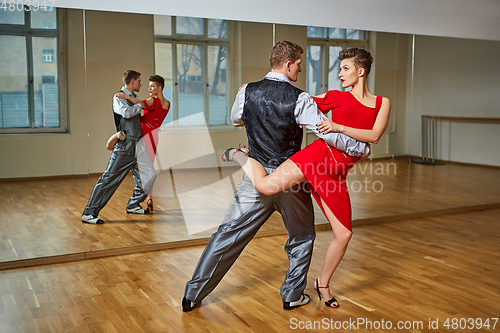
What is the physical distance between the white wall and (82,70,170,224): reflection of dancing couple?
2.78 metres

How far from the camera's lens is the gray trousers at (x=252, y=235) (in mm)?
2750

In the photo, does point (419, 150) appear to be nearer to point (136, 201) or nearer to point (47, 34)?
point (136, 201)

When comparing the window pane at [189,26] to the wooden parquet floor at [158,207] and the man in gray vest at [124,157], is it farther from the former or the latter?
the wooden parquet floor at [158,207]

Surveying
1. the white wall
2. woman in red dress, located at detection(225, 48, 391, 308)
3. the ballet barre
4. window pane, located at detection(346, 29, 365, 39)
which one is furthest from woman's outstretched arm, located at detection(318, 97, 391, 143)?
the ballet barre

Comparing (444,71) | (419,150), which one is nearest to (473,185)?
(419,150)

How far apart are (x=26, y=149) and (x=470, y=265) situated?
354 cm

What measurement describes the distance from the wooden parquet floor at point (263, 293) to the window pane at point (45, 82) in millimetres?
1154

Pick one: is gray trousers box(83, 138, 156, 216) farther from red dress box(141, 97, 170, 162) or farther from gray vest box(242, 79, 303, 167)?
gray vest box(242, 79, 303, 167)

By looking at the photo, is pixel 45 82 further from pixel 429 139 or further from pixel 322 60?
pixel 429 139

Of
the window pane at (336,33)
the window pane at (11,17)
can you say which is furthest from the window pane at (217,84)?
the window pane at (11,17)

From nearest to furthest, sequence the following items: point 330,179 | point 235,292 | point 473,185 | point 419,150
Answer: point 330,179, point 235,292, point 419,150, point 473,185

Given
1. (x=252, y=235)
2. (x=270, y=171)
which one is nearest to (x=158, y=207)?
(x=252, y=235)

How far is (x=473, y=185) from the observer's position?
5.88 metres

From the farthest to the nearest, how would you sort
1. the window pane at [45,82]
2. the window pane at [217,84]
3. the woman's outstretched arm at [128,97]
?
1. the window pane at [217,84]
2. the woman's outstretched arm at [128,97]
3. the window pane at [45,82]
